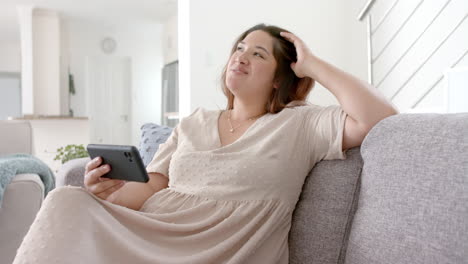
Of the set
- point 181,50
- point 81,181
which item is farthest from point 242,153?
point 181,50

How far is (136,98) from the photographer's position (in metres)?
9.08

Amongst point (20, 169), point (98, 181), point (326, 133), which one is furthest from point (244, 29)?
point (98, 181)

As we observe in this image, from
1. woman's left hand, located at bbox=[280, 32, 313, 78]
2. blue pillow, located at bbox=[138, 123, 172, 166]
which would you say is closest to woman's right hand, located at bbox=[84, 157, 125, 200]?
woman's left hand, located at bbox=[280, 32, 313, 78]

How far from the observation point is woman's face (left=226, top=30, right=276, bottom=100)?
1.49m

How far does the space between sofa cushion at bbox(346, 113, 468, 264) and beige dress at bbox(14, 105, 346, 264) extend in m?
0.16

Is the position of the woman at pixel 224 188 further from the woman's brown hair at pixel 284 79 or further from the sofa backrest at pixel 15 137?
the sofa backrest at pixel 15 137

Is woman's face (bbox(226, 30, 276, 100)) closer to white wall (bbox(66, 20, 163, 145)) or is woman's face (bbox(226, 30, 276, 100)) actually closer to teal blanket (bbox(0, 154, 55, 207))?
teal blanket (bbox(0, 154, 55, 207))

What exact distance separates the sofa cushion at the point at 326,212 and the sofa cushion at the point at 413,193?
4cm

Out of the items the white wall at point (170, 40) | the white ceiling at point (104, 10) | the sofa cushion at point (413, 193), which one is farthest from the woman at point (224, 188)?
the white wall at point (170, 40)

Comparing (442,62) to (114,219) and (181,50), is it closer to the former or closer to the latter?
(181,50)

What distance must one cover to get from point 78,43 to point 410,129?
8.49 metres

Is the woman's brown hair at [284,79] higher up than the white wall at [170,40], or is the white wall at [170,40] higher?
the white wall at [170,40]

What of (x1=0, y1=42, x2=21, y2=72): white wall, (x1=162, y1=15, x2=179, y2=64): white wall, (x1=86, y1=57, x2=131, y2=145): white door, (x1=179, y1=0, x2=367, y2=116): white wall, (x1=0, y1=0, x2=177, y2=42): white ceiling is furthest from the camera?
(x1=0, y1=42, x2=21, y2=72): white wall

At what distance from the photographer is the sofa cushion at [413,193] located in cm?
85
